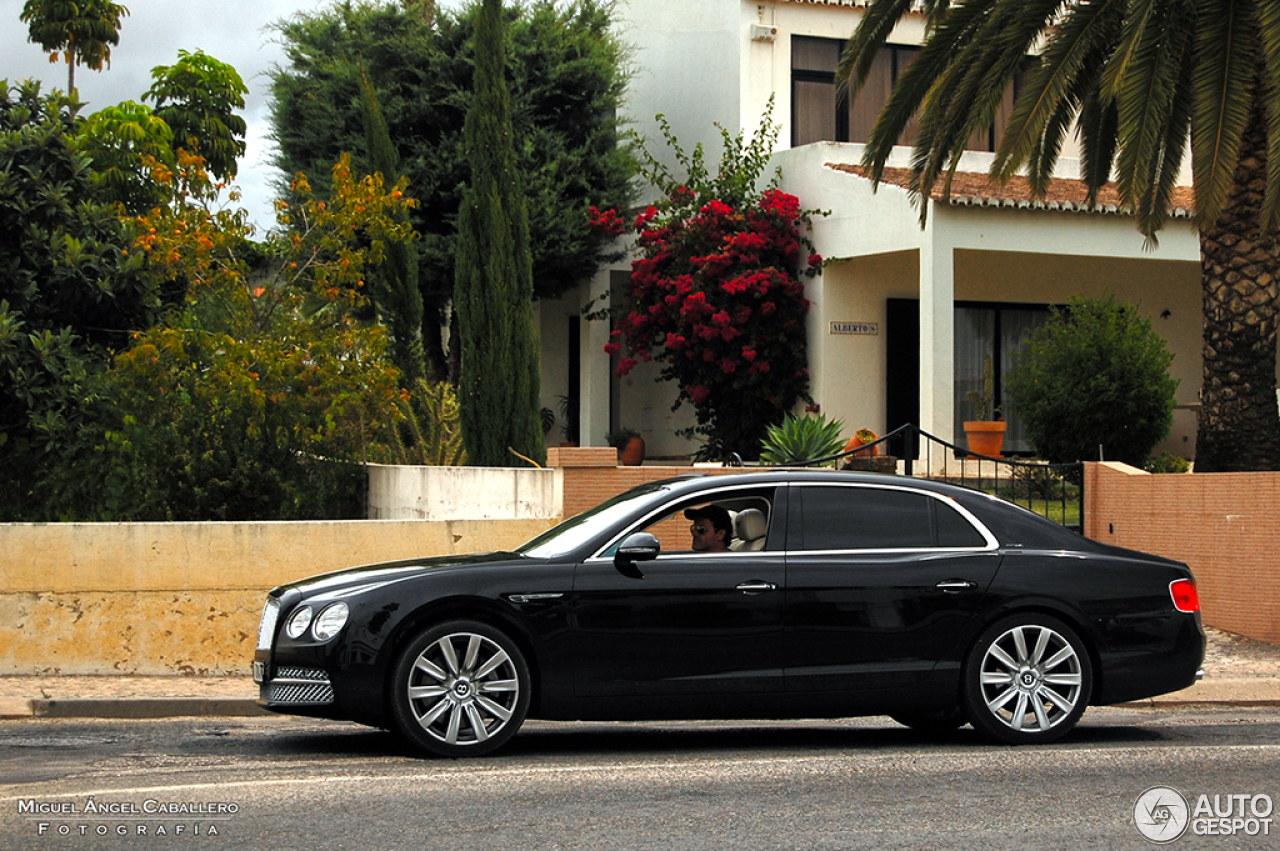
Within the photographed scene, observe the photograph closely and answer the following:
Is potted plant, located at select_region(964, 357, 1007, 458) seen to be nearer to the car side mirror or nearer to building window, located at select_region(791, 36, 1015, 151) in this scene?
building window, located at select_region(791, 36, 1015, 151)

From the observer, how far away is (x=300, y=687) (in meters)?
7.52

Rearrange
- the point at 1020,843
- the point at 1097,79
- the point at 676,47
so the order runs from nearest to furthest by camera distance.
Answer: the point at 1020,843 → the point at 1097,79 → the point at 676,47

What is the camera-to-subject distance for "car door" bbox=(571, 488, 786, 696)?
25.1ft

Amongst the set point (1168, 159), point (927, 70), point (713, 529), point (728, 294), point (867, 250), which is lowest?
point (713, 529)

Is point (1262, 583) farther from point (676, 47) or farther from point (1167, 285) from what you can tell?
point (676, 47)

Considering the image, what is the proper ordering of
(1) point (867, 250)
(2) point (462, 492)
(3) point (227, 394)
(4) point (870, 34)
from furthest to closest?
(1) point (867, 250)
(4) point (870, 34)
(3) point (227, 394)
(2) point (462, 492)

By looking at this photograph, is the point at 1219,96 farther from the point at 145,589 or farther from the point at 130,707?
the point at 130,707

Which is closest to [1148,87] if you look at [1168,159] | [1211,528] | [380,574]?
[1168,159]

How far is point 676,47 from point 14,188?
13519 millimetres

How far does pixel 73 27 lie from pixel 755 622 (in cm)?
3717

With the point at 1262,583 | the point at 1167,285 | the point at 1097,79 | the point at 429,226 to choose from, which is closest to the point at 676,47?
the point at 429,226

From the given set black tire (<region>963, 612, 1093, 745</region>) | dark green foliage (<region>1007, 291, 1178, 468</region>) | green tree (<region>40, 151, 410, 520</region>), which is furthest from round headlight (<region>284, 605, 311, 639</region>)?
dark green foliage (<region>1007, 291, 1178, 468</region>)

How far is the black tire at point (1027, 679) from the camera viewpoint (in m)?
7.98

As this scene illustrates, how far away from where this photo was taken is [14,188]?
46.5ft
